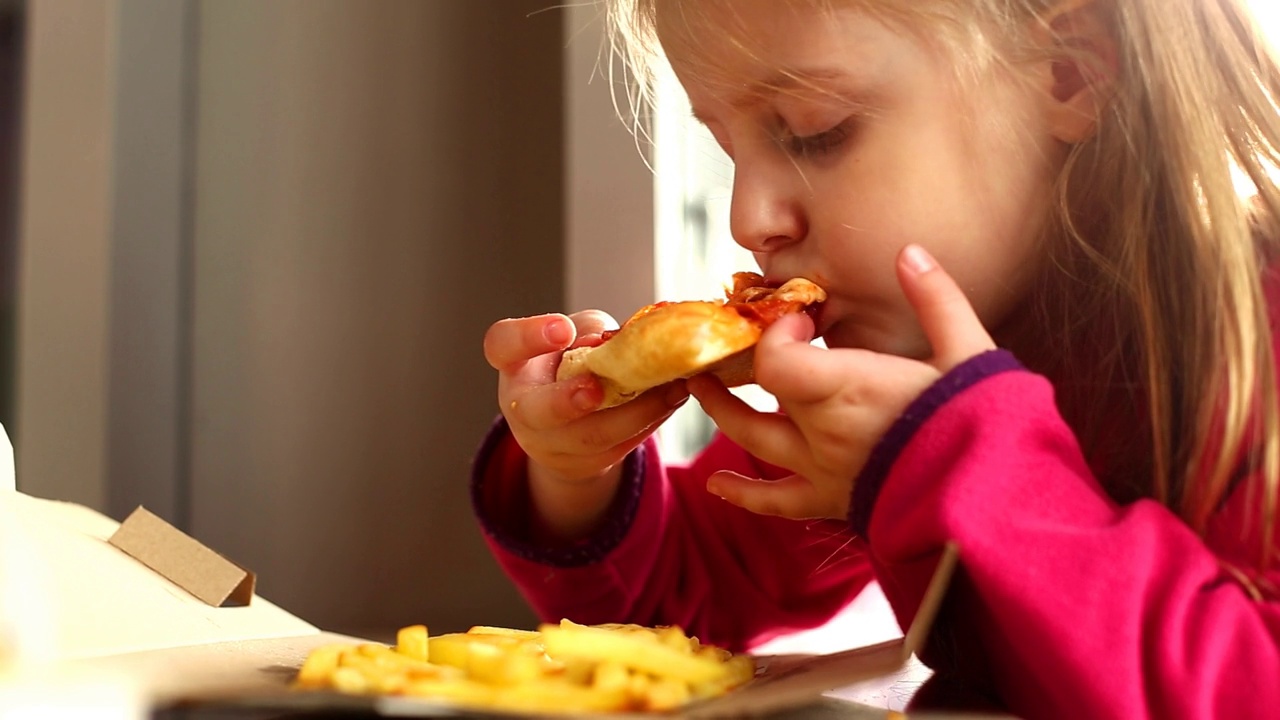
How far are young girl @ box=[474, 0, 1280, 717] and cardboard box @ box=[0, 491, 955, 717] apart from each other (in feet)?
0.26

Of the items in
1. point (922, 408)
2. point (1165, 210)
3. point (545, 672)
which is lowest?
point (545, 672)

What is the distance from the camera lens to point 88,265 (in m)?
1.39

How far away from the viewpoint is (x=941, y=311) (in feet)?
2.19

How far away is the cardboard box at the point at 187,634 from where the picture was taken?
452 millimetres

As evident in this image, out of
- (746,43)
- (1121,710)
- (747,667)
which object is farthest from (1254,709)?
(746,43)

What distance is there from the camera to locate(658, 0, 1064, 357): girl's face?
761 mm

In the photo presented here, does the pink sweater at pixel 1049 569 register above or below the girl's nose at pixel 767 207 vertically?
below

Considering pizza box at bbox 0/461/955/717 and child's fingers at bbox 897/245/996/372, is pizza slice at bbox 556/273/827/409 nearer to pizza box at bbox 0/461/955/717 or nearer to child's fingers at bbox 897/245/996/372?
child's fingers at bbox 897/245/996/372

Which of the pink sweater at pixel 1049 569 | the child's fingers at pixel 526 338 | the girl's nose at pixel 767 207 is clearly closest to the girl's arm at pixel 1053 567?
the pink sweater at pixel 1049 569

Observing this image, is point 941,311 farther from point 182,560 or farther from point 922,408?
point 182,560

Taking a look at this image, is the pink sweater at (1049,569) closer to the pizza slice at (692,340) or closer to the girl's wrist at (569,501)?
the pizza slice at (692,340)

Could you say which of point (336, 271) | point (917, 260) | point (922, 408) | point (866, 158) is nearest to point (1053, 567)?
point (922, 408)

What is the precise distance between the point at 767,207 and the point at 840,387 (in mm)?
192

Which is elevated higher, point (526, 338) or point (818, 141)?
point (818, 141)
